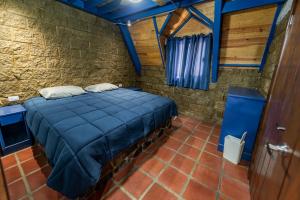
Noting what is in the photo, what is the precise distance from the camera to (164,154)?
2135 millimetres

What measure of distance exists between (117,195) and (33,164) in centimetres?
130

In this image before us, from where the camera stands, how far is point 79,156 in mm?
1213

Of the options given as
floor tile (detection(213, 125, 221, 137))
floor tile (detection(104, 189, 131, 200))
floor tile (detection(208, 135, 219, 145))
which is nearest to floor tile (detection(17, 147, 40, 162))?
floor tile (detection(104, 189, 131, 200))

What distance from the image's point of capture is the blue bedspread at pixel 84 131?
121 cm

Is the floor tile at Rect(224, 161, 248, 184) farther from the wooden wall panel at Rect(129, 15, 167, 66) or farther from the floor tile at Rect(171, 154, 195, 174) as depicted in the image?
the wooden wall panel at Rect(129, 15, 167, 66)

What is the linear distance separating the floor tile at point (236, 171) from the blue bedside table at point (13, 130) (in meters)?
3.03

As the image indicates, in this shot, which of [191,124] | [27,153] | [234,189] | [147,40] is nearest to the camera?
[234,189]

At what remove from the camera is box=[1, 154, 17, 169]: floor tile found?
1806mm

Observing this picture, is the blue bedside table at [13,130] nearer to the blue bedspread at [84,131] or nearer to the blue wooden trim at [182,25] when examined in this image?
the blue bedspread at [84,131]

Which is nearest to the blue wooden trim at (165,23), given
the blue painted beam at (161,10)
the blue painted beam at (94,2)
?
the blue painted beam at (161,10)

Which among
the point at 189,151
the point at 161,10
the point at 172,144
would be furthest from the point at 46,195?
the point at 161,10

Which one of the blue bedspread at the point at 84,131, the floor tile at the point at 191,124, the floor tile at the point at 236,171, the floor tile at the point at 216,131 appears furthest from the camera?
the floor tile at the point at 191,124

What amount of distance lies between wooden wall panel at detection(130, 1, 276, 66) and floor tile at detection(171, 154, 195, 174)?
219 cm

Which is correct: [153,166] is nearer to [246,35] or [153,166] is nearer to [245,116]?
[245,116]
